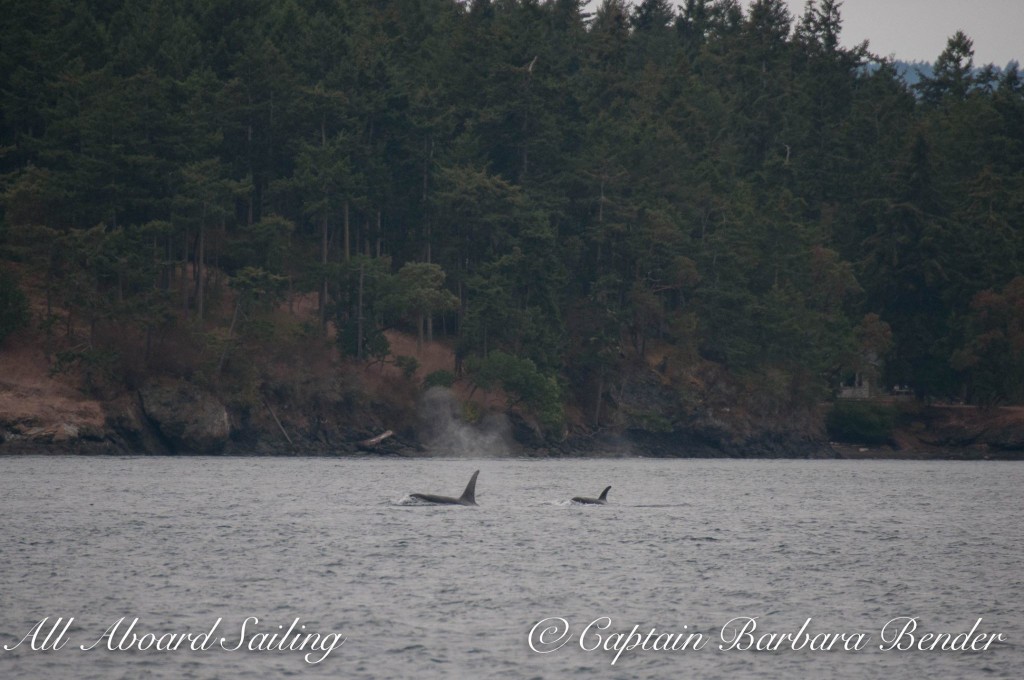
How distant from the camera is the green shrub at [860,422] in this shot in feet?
379

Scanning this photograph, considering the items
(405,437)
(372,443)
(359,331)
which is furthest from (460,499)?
(359,331)

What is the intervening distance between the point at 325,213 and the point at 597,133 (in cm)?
2980

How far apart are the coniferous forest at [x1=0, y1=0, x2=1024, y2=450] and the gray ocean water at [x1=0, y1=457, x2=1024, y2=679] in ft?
111

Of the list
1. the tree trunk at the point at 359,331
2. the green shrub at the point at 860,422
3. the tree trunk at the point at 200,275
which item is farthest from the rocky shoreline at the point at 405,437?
the tree trunk at the point at 200,275

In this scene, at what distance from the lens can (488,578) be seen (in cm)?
3162

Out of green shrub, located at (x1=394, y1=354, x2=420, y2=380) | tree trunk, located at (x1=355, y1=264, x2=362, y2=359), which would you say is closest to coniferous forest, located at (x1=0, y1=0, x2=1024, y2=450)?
tree trunk, located at (x1=355, y1=264, x2=362, y2=359)

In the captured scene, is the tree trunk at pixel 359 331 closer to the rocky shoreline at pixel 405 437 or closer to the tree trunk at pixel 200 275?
the rocky shoreline at pixel 405 437

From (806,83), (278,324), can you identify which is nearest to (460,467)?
(278,324)

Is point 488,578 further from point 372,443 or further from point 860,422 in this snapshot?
point 860,422

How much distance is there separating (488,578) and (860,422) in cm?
8969

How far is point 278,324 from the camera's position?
97.4m

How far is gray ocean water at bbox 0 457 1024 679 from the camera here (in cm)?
2262

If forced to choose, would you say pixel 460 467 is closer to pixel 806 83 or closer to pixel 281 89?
pixel 281 89

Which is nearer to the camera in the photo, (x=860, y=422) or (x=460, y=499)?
(x=460, y=499)
